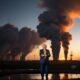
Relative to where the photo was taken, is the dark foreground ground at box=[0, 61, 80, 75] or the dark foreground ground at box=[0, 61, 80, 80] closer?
the dark foreground ground at box=[0, 61, 80, 80]

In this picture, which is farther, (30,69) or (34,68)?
(34,68)

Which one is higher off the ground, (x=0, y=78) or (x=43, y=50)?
(x=43, y=50)

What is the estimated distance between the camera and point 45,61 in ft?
58.3

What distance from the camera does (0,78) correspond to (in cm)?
2495

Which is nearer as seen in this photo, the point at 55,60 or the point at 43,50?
the point at 43,50

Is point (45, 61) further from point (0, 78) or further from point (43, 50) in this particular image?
point (0, 78)

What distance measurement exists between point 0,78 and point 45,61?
8.82 m

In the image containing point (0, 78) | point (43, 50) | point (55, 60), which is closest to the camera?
point (43, 50)

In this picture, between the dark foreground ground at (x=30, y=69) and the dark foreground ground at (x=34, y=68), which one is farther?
the dark foreground ground at (x=34, y=68)

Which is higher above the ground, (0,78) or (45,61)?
(45,61)

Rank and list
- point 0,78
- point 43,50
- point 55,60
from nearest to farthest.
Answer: point 43,50 → point 0,78 → point 55,60

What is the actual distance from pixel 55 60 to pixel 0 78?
169 m

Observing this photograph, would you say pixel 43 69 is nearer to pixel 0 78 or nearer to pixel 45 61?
pixel 45 61

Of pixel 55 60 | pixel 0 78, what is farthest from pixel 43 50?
pixel 55 60
